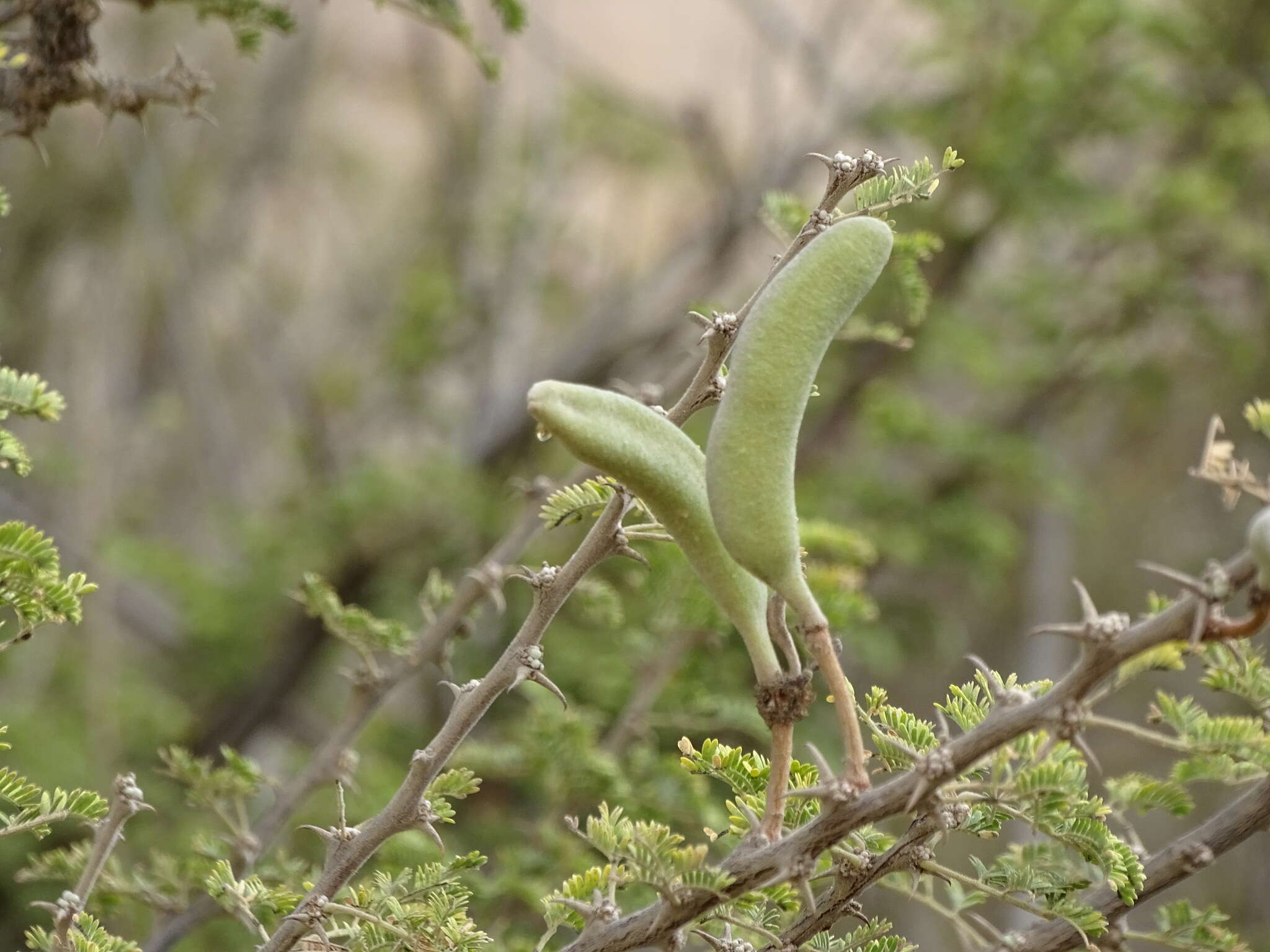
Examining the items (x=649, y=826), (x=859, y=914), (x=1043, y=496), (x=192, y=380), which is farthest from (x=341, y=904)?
(x=192, y=380)

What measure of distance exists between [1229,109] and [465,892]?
303cm

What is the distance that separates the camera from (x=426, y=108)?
438cm

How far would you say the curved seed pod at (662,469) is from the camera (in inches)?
20.8

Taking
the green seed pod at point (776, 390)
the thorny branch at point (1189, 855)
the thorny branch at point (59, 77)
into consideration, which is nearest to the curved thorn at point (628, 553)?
the green seed pod at point (776, 390)

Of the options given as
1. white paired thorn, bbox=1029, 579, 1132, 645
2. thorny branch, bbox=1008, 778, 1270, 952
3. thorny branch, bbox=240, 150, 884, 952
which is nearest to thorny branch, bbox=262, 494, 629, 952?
thorny branch, bbox=240, 150, 884, 952

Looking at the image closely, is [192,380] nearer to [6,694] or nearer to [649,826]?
[6,694]

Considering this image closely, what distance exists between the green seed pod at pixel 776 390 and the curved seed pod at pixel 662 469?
0.03 m

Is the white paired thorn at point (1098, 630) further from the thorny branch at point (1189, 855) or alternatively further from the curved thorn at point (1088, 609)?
the thorny branch at point (1189, 855)

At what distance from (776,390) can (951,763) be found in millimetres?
207

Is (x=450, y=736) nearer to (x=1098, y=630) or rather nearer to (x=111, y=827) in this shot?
(x=111, y=827)

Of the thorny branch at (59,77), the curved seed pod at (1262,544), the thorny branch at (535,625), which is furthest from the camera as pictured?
the thorny branch at (59,77)

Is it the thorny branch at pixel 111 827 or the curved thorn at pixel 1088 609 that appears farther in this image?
the thorny branch at pixel 111 827

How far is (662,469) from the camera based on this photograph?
557 mm

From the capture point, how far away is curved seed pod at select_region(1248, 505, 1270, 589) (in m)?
0.50
